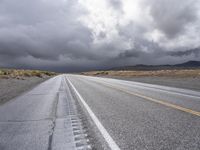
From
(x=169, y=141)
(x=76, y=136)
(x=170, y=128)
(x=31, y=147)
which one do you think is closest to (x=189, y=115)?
(x=170, y=128)

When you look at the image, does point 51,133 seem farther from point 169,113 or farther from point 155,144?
point 169,113

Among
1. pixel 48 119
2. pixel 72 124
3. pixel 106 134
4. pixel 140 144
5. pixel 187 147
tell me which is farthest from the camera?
pixel 48 119

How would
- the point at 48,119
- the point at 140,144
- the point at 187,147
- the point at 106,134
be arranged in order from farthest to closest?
the point at 48,119
the point at 106,134
the point at 140,144
the point at 187,147

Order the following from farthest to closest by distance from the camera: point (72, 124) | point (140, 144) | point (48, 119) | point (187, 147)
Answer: point (48, 119) → point (72, 124) → point (140, 144) → point (187, 147)

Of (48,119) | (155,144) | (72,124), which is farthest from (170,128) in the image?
(48,119)

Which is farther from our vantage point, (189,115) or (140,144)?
(189,115)

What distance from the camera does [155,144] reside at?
17.4 ft

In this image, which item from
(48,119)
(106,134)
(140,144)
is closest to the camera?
(140,144)

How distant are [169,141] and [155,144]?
337mm

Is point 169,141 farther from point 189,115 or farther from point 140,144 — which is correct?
point 189,115

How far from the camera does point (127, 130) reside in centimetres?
661

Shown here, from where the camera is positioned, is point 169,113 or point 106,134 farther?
point 169,113

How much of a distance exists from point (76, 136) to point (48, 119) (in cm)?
252

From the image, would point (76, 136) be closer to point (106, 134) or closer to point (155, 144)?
point (106, 134)
